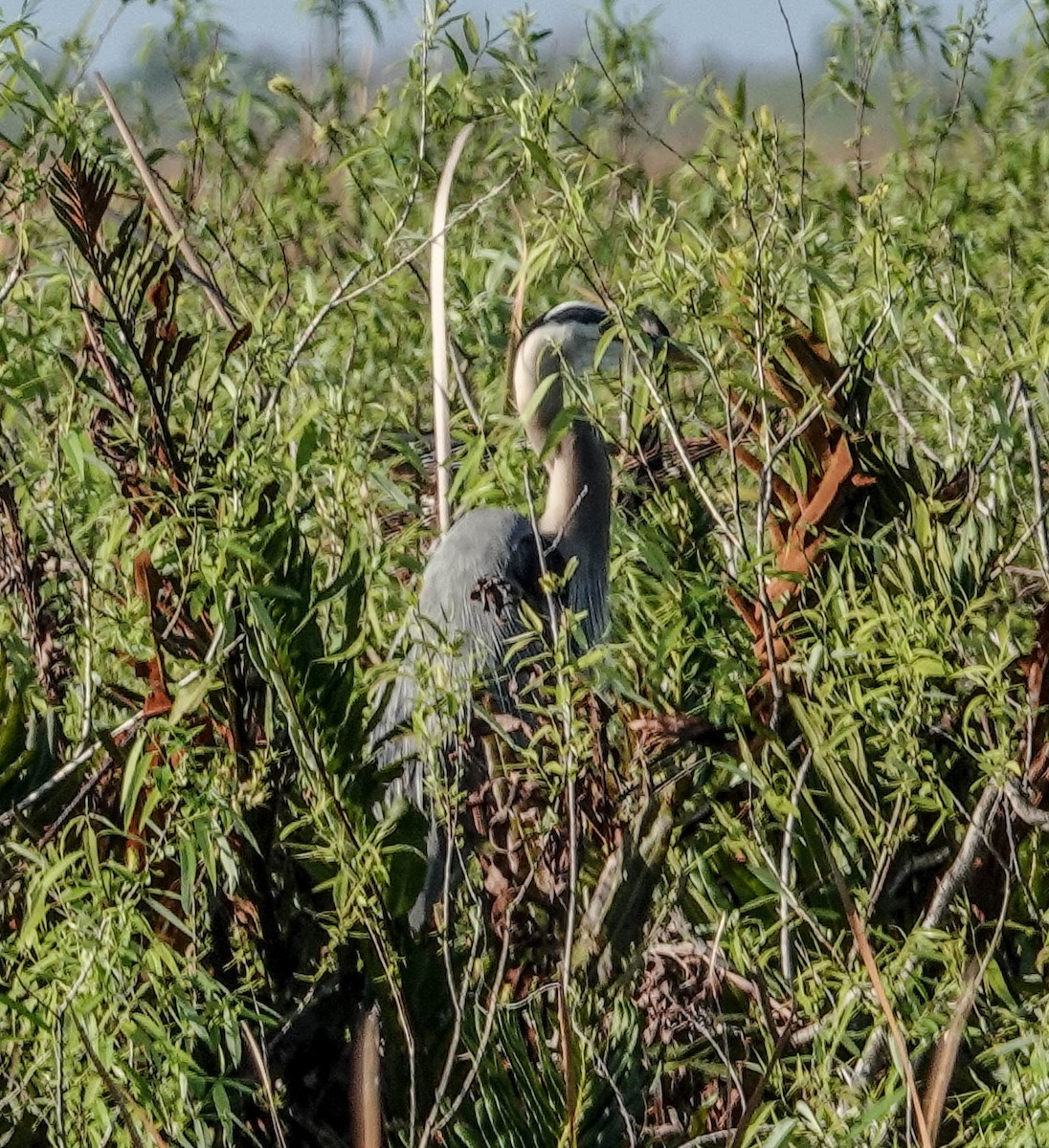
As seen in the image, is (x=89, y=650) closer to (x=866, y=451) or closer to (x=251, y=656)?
(x=251, y=656)

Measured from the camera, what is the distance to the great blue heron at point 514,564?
1.94m

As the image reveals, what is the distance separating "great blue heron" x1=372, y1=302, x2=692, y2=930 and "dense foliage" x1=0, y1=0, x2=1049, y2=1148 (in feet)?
0.37

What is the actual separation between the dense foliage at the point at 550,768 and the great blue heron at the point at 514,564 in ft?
0.37

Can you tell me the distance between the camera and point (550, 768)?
1707mm

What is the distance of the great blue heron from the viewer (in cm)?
194

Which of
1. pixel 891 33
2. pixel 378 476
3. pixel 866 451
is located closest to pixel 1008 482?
pixel 866 451

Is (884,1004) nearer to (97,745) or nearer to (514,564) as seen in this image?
(97,745)

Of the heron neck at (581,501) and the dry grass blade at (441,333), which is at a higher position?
the dry grass blade at (441,333)

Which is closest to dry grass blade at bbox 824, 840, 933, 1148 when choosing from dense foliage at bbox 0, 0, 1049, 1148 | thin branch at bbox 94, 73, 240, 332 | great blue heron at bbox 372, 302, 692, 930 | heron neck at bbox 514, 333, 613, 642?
dense foliage at bbox 0, 0, 1049, 1148

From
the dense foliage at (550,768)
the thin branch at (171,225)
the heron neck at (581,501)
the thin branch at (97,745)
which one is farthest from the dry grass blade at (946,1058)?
the heron neck at (581,501)

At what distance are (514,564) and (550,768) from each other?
1.86 m

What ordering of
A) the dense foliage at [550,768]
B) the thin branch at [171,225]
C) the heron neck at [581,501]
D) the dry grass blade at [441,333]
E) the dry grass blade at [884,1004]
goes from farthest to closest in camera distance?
the heron neck at [581,501] → the dry grass blade at [441,333] → the thin branch at [171,225] → the dense foliage at [550,768] → the dry grass blade at [884,1004]

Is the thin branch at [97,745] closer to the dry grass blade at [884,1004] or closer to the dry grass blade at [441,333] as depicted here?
the dry grass blade at [441,333]

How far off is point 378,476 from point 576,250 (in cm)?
35
